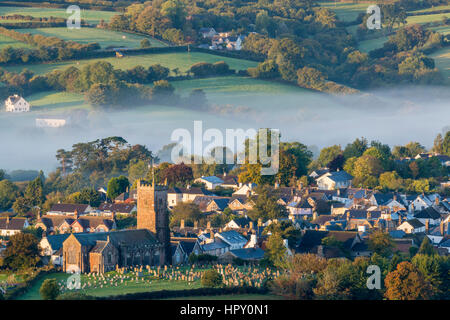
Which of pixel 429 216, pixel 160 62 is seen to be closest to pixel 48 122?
pixel 160 62

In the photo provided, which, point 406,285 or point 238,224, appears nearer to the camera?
point 406,285

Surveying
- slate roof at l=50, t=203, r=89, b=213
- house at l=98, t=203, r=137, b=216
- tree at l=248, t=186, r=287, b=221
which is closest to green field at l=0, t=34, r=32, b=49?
house at l=98, t=203, r=137, b=216

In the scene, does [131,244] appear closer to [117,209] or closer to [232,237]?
[232,237]

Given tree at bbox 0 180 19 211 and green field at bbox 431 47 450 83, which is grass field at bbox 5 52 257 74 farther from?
tree at bbox 0 180 19 211

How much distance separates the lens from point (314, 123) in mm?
159250

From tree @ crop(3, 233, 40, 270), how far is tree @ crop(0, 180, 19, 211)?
35102mm

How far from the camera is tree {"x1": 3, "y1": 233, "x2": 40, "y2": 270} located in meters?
72.2

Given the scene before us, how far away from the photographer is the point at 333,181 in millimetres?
109938

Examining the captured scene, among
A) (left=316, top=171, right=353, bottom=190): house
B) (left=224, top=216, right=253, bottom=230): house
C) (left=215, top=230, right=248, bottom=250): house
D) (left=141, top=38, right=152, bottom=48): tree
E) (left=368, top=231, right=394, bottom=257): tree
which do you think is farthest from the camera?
(left=141, top=38, right=152, bottom=48): tree

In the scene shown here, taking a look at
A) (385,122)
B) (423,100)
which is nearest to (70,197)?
(385,122)

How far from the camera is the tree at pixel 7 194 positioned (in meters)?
108

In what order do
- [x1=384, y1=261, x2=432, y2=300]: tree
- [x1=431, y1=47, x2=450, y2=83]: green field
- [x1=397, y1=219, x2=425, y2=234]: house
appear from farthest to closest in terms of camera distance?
[x1=431, y1=47, x2=450, y2=83]: green field < [x1=397, y1=219, x2=425, y2=234]: house < [x1=384, y1=261, x2=432, y2=300]: tree

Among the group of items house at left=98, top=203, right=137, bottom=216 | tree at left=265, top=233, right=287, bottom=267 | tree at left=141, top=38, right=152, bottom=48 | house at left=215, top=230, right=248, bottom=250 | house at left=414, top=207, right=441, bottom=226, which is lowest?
house at left=98, top=203, right=137, bottom=216

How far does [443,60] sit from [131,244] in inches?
4877
